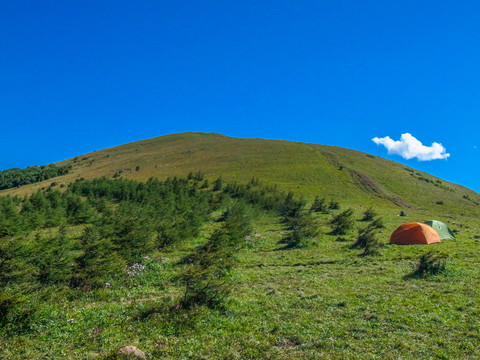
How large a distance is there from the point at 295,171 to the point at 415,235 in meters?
50.3

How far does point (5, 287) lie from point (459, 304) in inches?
739

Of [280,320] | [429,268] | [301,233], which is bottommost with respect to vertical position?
[280,320]

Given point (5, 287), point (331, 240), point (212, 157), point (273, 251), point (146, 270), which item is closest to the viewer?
point (5, 287)

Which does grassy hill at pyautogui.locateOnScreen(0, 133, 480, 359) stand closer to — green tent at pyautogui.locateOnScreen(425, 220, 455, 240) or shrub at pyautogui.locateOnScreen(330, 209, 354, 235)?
green tent at pyautogui.locateOnScreen(425, 220, 455, 240)

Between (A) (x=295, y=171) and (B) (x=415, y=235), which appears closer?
(B) (x=415, y=235)

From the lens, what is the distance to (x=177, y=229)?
2611 cm

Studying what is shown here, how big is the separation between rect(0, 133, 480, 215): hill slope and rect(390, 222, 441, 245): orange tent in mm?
30123

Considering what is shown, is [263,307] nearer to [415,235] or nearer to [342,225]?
[415,235]

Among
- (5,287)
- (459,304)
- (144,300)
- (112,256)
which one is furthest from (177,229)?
(459,304)

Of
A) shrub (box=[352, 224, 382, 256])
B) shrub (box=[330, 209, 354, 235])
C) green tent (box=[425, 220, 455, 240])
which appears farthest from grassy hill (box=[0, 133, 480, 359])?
shrub (box=[330, 209, 354, 235])

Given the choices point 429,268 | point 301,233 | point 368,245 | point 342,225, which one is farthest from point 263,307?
point 342,225

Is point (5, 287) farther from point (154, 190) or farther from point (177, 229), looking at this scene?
point (154, 190)

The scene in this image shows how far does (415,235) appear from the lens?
1040 inches

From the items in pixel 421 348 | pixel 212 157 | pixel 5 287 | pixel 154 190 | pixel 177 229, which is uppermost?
pixel 212 157
